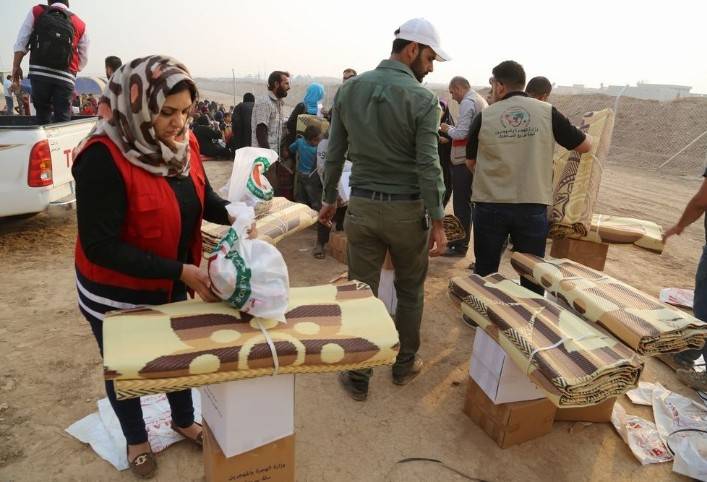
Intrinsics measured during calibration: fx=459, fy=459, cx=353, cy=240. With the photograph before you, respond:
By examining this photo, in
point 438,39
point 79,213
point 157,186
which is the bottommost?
point 79,213

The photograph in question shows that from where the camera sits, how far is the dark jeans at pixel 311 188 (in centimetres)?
530

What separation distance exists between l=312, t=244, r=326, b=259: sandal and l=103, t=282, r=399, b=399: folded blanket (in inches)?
125

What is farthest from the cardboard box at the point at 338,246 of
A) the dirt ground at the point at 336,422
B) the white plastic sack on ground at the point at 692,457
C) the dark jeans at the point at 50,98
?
the dark jeans at the point at 50,98

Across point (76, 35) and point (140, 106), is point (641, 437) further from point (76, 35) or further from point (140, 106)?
point (76, 35)

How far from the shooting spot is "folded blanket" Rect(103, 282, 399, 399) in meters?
1.54

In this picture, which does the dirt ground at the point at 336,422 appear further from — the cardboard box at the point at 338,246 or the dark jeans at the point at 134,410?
the cardboard box at the point at 338,246

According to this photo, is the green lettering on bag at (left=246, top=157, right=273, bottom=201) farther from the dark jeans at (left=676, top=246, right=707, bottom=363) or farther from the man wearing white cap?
the dark jeans at (left=676, top=246, right=707, bottom=363)

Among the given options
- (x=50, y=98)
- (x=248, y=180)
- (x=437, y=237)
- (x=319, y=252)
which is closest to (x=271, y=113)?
(x=319, y=252)

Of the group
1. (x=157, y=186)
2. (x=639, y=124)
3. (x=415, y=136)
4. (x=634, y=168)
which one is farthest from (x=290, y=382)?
(x=639, y=124)

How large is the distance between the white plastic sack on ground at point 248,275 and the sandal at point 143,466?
40.1 inches

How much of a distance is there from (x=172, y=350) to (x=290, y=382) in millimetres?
500

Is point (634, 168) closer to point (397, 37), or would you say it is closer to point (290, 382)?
point (397, 37)

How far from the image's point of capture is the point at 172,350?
1.60 metres

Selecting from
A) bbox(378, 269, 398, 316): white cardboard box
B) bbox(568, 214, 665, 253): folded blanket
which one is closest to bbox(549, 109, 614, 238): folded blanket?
bbox(568, 214, 665, 253): folded blanket
